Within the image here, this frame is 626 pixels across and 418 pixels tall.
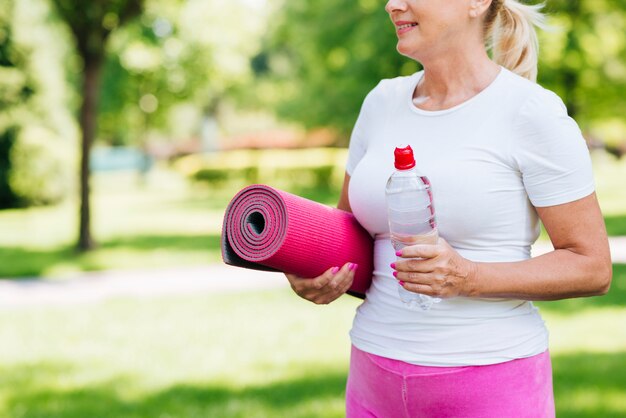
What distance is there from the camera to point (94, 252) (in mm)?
12078

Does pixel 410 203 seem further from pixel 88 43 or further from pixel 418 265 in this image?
pixel 88 43

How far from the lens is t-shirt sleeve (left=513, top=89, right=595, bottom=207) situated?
5.93 feet

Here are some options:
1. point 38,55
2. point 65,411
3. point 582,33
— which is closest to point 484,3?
point 65,411

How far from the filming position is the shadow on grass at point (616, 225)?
1294 cm

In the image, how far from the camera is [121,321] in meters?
7.62

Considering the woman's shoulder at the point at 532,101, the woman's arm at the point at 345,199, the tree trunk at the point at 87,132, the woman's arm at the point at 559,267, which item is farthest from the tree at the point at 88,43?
the woman's arm at the point at 559,267

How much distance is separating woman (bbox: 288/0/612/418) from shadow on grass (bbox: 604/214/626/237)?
37.2 ft

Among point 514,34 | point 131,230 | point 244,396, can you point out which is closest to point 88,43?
point 131,230

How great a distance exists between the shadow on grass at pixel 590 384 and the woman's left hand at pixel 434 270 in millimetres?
3402

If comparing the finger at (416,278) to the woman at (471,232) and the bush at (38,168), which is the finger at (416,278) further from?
the bush at (38,168)

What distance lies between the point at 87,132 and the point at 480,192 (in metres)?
11.0

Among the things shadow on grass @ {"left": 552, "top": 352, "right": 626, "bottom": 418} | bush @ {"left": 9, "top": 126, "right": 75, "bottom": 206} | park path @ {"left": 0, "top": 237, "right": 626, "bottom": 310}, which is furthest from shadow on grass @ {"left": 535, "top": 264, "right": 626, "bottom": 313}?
bush @ {"left": 9, "top": 126, "right": 75, "bottom": 206}

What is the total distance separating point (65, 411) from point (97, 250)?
291 inches

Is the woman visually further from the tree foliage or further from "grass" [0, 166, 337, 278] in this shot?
the tree foliage
